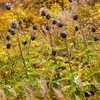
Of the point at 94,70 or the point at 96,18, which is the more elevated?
the point at 94,70

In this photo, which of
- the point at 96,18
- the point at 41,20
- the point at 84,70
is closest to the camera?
the point at 84,70

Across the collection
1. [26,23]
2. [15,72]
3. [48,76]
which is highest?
[48,76]

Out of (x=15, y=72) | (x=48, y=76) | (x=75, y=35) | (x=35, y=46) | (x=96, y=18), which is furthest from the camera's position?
(x=96, y=18)

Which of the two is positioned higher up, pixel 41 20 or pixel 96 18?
pixel 96 18

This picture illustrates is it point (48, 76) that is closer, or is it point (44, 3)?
point (48, 76)

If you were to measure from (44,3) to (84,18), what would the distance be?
3.31m

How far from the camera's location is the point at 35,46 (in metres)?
4.04

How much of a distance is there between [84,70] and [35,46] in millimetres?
1854

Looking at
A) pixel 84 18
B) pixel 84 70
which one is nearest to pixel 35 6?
pixel 84 18

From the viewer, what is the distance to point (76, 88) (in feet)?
6.95

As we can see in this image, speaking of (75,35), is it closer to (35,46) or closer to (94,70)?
(35,46)

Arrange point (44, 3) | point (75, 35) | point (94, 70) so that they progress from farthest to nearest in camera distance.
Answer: point (44, 3), point (75, 35), point (94, 70)

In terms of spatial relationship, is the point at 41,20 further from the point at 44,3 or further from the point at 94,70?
the point at 94,70

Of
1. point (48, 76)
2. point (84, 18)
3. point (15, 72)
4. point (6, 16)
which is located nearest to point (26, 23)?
point (6, 16)
